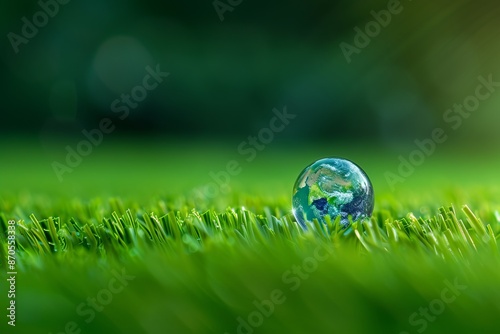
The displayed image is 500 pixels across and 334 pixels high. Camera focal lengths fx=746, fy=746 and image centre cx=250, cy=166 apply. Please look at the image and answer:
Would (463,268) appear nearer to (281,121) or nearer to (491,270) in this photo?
(491,270)

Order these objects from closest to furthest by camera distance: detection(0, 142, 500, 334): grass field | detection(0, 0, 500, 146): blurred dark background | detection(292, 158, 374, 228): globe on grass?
detection(0, 142, 500, 334): grass field, detection(292, 158, 374, 228): globe on grass, detection(0, 0, 500, 146): blurred dark background

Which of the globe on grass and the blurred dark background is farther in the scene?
the blurred dark background

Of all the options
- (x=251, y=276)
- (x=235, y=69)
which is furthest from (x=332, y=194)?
(x=235, y=69)

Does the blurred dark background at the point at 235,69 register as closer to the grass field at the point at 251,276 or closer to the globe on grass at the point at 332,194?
the grass field at the point at 251,276

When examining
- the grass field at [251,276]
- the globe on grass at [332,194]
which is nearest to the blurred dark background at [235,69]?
the grass field at [251,276]

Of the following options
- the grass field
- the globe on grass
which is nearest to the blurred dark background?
the grass field

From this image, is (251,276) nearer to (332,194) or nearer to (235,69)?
(332,194)

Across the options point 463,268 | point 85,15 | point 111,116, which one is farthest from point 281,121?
point 463,268

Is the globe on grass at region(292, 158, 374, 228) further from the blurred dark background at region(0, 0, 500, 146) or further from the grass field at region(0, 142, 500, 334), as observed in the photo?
the blurred dark background at region(0, 0, 500, 146)
